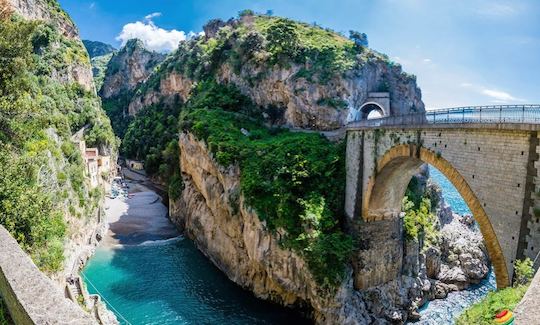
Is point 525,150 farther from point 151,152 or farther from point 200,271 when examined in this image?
point 151,152

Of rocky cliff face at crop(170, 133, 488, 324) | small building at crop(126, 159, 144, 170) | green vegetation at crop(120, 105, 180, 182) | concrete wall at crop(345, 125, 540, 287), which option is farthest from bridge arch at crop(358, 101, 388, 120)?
small building at crop(126, 159, 144, 170)

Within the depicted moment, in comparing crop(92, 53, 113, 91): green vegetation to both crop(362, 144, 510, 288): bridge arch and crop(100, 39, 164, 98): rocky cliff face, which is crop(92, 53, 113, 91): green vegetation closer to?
crop(100, 39, 164, 98): rocky cliff face


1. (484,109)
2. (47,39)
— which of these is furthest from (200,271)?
(47,39)

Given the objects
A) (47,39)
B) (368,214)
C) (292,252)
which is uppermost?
(47,39)

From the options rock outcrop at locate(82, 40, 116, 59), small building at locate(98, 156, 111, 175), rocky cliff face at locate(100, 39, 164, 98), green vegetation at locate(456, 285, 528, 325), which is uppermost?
rock outcrop at locate(82, 40, 116, 59)

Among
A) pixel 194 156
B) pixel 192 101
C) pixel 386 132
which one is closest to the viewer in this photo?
pixel 386 132

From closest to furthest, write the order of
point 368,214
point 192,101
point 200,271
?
point 368,214 < point 200,271 < point 192,101

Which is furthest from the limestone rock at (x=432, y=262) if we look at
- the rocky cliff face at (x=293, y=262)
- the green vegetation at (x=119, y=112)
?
the green vegetation at (x=119, y=112)
